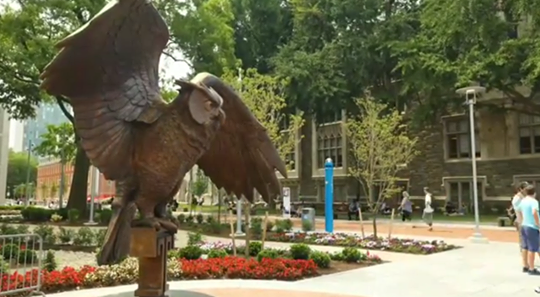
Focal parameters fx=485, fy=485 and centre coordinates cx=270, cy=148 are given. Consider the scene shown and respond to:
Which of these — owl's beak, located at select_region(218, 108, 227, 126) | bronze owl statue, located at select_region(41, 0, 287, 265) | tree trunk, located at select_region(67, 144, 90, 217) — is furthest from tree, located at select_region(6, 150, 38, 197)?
owl's beak, located at select_region(218, 108, 227, 126)

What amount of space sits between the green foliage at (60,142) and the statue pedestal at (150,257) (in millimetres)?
38551

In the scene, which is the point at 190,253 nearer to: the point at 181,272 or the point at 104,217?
the point at 181,272

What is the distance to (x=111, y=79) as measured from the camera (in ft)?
18.1

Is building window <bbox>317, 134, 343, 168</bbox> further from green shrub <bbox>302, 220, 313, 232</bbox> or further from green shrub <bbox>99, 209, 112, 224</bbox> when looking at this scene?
green shrub <bbox>99, 209, 112, 224</bbox>

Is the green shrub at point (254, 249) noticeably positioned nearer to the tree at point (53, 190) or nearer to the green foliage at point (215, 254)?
the green foliage at point (215, 254)

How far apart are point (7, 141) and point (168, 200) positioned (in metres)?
58.9

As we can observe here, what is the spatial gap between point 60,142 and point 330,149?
82.2 ft

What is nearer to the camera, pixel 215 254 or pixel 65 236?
pixel 215 254

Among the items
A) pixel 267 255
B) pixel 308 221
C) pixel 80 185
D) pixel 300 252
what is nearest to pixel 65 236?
pixel 267 255

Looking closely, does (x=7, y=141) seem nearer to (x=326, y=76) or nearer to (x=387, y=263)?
(x=326, y=76)

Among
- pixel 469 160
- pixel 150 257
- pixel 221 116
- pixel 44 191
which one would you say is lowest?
pixel 150 257

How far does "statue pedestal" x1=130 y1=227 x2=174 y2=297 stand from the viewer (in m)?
5.47

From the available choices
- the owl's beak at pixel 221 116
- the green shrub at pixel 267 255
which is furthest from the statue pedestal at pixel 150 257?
the green shrub at pixel 267 255

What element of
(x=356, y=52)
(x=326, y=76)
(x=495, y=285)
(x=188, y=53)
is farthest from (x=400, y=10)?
(x=495, y=285)
